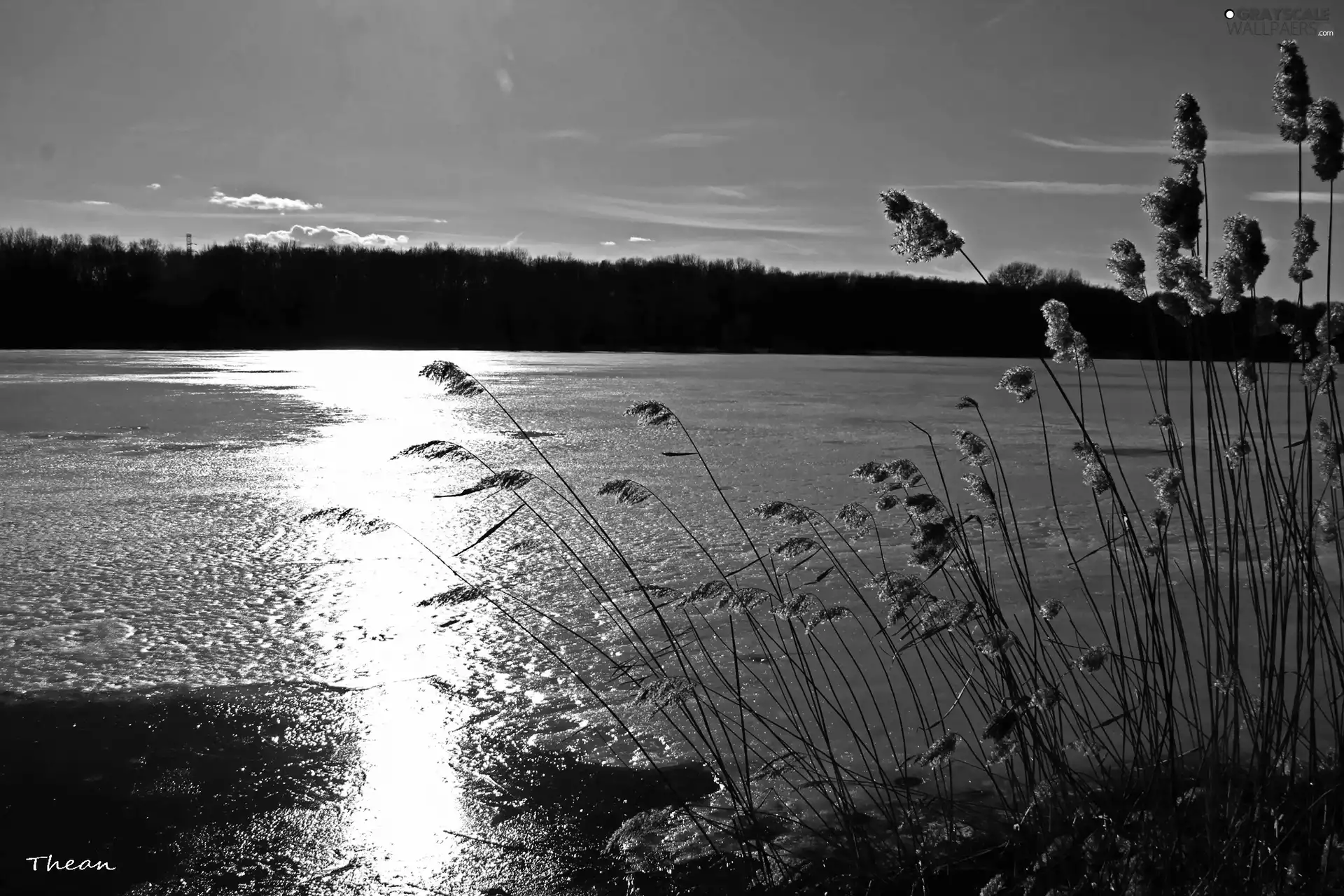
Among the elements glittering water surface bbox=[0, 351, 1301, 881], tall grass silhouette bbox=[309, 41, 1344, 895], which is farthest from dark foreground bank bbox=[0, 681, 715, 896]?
tall grass silhouette bbox=[309, 41, 1344, 895]

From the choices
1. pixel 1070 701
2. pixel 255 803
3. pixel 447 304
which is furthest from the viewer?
pixel 447 304

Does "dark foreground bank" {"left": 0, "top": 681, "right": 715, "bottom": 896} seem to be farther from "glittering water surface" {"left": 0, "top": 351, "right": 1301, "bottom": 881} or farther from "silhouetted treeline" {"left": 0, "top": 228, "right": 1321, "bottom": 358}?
"silhouetted treeline" {"left": 0, "top": 228, "right": 1321, "bottom": 358}

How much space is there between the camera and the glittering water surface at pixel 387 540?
337 cm

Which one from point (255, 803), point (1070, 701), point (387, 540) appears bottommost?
point (255, 803)

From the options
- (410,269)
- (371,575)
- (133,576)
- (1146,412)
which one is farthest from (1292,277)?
(410,269)

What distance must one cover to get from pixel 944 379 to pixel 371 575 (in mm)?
19223

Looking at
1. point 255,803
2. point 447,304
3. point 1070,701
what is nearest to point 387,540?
point 255,803

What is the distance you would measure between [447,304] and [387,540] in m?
64.4

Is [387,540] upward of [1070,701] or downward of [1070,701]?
downward

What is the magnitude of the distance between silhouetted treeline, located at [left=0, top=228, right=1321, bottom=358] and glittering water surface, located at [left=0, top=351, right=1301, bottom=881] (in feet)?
117

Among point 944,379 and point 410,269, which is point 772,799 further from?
point 410,269

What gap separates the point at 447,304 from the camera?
67625 millimetres

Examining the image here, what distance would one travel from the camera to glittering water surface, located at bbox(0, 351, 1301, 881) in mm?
3371

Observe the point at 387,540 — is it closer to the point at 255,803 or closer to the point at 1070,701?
the point at 255,803
